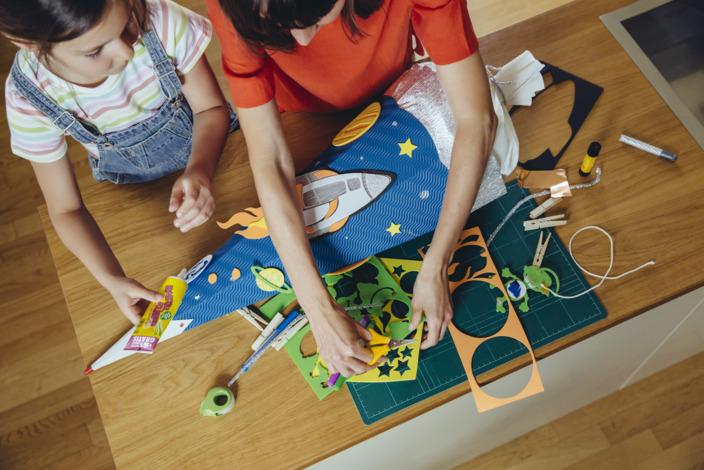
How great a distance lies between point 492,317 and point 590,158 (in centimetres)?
34

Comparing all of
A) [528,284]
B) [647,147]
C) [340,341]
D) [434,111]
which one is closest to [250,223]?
[340,341]

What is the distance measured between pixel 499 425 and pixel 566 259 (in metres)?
0.55

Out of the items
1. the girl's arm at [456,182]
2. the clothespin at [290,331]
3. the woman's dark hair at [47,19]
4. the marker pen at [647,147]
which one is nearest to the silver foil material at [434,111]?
the girl's arm at [456,182]

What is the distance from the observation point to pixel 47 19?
2.11 ft

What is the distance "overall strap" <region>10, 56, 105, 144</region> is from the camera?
0.87 meters

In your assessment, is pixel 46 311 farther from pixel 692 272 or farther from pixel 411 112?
pixel 692 272

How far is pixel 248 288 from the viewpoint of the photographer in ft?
3.04

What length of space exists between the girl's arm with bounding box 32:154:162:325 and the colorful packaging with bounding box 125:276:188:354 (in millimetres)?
16

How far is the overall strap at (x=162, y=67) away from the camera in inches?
36.0

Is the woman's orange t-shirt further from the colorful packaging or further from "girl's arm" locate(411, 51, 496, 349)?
the colorful packaging

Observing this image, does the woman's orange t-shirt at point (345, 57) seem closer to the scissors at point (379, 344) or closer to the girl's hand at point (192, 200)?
the girl's hand at point (192, 200)

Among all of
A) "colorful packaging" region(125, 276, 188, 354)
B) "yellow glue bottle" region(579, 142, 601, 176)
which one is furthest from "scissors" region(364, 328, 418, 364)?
"yellow glue bottle" region(579, 142, 601, 176)

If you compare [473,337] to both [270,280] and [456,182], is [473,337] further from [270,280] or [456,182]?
[270,280]

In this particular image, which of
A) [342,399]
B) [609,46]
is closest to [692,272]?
[609,46]
